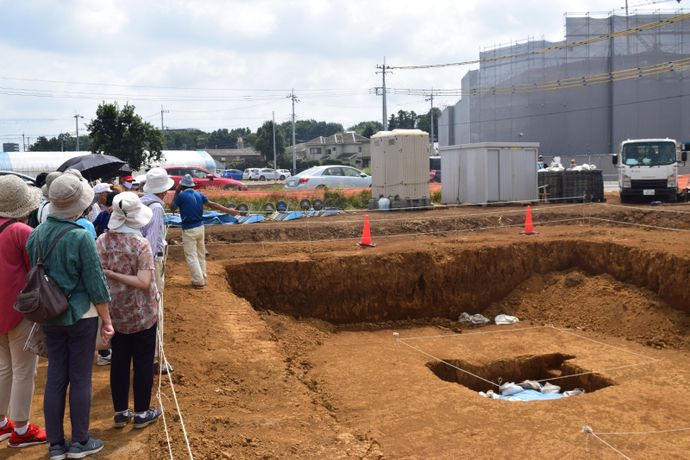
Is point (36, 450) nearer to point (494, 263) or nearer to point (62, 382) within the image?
point (62, 382)

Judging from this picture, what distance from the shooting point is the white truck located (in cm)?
1869

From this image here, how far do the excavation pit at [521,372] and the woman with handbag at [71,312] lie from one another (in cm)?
628

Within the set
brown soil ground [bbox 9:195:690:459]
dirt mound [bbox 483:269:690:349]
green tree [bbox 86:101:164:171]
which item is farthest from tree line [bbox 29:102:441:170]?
dirt mound [bbox 483:269:690:349]

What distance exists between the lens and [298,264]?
1142cm

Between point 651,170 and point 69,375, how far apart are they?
19.8 meters

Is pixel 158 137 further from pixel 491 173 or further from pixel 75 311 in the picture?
pixel 75 311

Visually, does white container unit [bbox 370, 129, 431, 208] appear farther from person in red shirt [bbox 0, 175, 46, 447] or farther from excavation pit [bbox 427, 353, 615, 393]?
person in red shirt [bbox 0, 175, 46, 447]

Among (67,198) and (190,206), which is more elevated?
(67,198)

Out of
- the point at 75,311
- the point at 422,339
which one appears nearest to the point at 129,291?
the point at 75,311

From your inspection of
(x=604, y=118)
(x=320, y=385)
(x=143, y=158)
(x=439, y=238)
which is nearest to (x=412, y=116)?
(x=604, y=118)

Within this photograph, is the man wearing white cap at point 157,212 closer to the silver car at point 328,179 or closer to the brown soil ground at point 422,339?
the brown soil ground at point 422,339

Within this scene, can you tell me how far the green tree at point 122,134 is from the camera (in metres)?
24.7

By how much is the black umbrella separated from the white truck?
1672 cm

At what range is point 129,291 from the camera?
4.20m
